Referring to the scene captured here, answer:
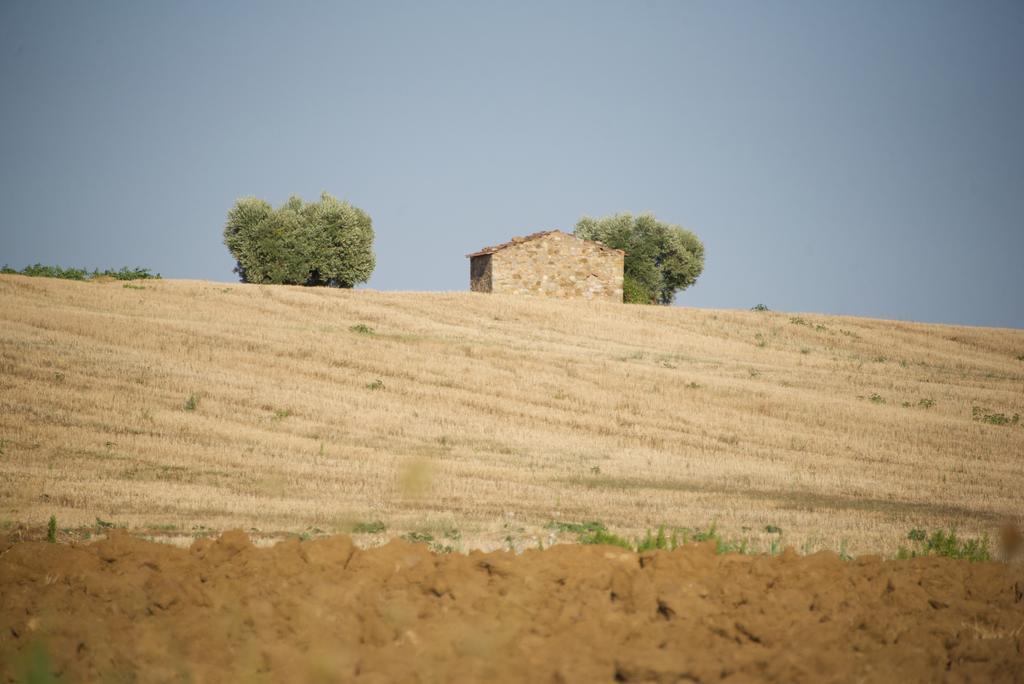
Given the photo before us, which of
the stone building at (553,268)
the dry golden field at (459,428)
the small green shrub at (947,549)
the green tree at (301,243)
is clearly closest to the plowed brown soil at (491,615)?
the small green shrub at (947,549)

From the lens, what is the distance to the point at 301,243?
8406 cm

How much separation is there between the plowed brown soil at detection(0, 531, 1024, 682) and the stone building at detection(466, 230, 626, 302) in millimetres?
53723

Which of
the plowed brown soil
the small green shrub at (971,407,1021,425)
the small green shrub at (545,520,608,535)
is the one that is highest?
the small green shrub at (971,407,1021,425)

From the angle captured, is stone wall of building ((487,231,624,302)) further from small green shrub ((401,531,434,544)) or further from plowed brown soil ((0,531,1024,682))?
plowed brown soil ((0,531,1024,682))

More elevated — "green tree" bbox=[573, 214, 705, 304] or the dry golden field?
"green tree" bbox=[573, 214, 705, 304]

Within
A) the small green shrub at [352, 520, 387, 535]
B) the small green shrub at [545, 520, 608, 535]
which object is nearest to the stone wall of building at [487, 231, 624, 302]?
the small green shrub at [545, 520, 608, 535]

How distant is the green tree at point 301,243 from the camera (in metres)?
84.2

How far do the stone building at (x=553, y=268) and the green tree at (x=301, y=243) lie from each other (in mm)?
22384

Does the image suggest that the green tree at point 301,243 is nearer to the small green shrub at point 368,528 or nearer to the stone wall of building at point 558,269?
the stone wall of building at point 558,269

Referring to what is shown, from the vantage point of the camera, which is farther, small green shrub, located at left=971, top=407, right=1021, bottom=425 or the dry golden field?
small green shrub, located at left=971, top=407, right=1021, bottom=425

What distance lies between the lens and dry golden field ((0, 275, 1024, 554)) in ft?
53.2

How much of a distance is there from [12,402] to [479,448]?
10.7 metres

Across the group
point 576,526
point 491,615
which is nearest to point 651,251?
point 576,526

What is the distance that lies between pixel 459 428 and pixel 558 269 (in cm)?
4194
